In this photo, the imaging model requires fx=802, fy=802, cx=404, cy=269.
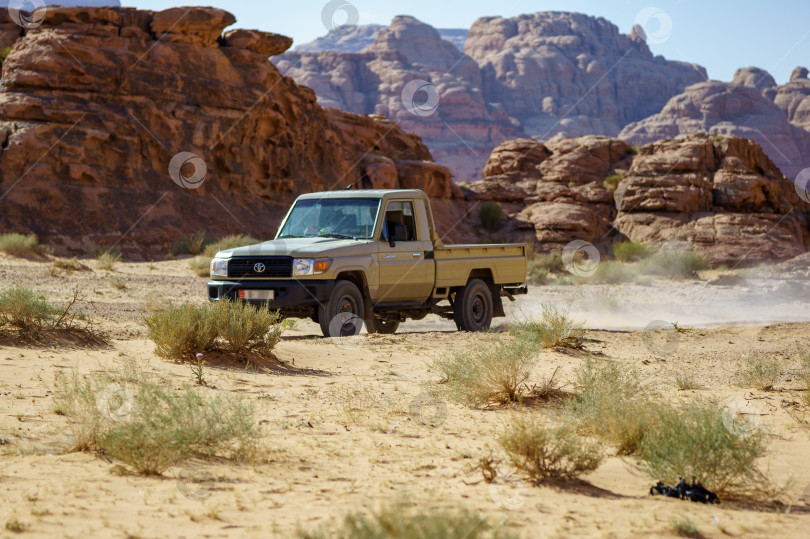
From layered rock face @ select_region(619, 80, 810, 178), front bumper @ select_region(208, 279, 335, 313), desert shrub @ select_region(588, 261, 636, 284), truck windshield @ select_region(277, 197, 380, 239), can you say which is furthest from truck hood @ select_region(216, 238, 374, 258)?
layered rock face @ select_region(619, 80, 810, 178)

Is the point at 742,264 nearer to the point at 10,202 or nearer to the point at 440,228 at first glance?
the point at 440,228

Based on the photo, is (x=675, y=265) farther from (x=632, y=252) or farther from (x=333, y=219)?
(x=333, y=219)

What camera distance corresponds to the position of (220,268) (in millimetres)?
11164

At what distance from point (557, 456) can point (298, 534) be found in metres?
2.27

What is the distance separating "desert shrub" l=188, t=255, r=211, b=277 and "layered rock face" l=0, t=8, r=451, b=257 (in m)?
4.11

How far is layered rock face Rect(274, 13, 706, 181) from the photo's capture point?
5546 inches

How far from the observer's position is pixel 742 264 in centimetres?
3678

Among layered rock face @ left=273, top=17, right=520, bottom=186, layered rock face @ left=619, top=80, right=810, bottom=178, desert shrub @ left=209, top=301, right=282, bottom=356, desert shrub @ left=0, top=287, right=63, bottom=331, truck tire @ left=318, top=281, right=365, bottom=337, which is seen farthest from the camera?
layered rock face @ left=273, top=17, right=520, bottom=186

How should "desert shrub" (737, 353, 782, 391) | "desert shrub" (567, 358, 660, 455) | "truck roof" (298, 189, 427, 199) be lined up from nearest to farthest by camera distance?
"desert shrub" (567, 358, 660, 455) < "desert shrub" (737, 353, 782, 391) < "truck roof" (298, 189, 427, 199)

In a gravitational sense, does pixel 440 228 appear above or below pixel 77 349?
above

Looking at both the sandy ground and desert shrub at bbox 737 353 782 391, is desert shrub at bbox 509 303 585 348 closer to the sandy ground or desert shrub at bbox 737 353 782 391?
the sandy ground

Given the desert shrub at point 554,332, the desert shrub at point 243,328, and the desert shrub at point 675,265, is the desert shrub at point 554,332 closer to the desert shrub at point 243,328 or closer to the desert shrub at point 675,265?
the desert shrub at point 243,328

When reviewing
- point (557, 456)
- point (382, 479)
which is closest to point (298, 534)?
point (382, 479)

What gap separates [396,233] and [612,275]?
64.5 ft
